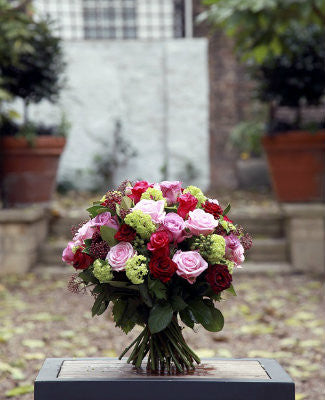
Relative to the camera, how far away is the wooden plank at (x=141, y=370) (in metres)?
1.71

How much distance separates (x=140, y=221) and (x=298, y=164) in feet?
14.7

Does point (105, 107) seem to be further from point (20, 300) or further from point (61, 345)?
point (61, 345)

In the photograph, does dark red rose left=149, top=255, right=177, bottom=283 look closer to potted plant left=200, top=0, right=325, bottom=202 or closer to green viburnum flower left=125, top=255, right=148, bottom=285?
green viburnum flower left=125, top=255, right=148, bottom=285

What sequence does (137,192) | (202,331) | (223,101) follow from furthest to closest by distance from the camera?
(223,101) → (202,331) → (137,192)

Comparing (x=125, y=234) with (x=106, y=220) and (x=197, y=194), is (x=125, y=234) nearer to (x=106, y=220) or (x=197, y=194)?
(x=106, y=220)

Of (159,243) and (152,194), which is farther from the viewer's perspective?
(152,194)

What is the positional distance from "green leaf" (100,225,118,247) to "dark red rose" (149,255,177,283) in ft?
0.46

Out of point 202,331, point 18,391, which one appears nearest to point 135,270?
point 18,391

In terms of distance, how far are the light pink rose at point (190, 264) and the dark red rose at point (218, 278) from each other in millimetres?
49

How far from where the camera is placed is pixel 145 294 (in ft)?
5.54

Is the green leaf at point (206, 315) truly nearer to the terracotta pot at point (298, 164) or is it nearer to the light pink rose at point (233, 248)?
the light pink rose at point (233, 248)

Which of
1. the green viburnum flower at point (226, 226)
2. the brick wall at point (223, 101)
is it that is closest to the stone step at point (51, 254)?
the brick wall at point (223, 101)

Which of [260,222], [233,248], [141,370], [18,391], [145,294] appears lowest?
[18,391]

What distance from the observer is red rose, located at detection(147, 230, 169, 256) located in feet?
5.47
